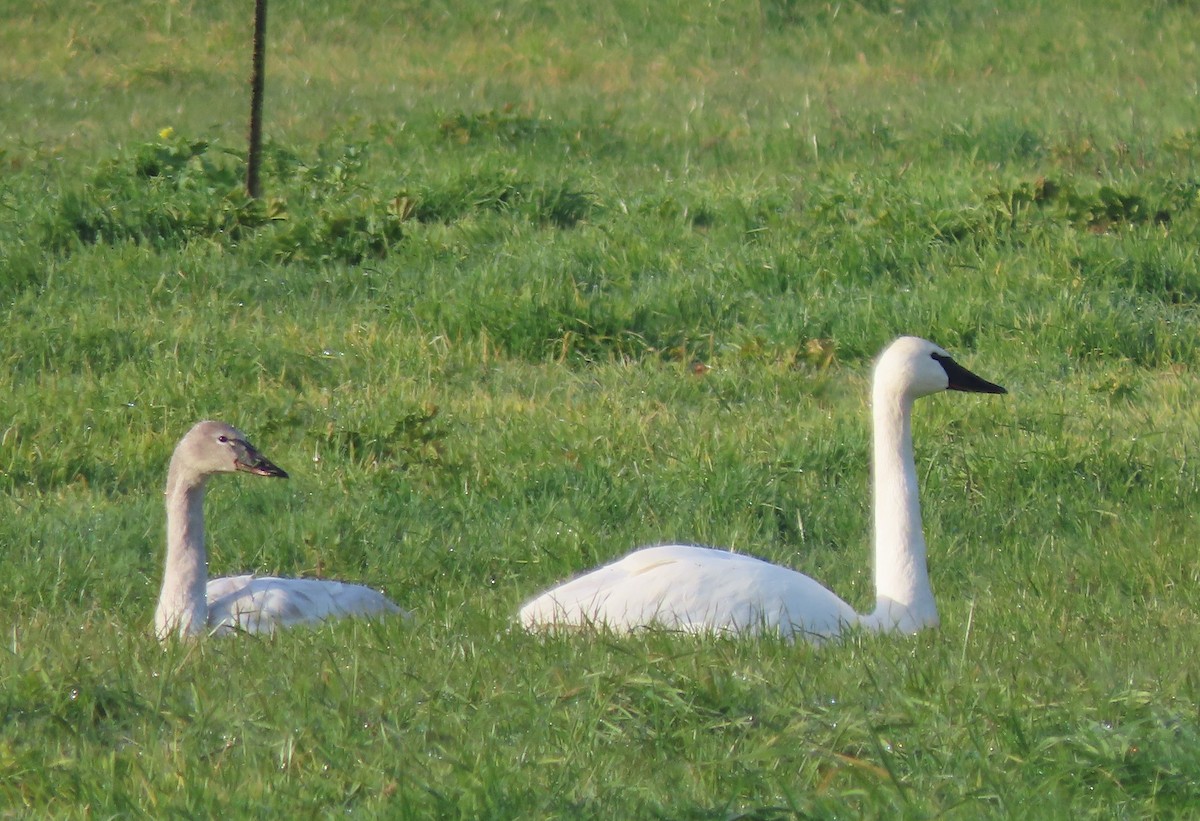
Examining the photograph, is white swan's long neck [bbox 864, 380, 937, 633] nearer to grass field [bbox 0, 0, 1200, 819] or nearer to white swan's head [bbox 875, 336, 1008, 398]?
white swan's head [bbox 875, 336, 1008, 398]

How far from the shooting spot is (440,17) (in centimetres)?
1653

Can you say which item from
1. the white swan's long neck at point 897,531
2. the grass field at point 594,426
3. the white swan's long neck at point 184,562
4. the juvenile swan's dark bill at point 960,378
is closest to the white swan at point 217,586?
the white swan's long neck at point 184,562

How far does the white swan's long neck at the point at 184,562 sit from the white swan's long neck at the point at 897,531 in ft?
5.91

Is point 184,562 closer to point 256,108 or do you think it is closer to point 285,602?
point 285,602

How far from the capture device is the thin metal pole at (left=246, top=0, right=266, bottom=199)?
9.46 meters

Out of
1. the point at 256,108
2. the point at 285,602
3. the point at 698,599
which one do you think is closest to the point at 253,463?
the point at 285,602

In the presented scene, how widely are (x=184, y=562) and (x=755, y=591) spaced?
5.41 ft

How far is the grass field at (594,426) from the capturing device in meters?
3.17

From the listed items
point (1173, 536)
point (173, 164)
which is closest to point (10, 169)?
point (173, 164)

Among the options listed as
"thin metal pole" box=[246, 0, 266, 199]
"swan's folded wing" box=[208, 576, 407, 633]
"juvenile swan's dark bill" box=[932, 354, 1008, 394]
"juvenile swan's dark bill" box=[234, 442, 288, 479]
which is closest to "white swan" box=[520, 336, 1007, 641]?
"juvenile swan's dark bill" box=[932, 354, 1008, 394]

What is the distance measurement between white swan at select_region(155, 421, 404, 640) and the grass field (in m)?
0.19

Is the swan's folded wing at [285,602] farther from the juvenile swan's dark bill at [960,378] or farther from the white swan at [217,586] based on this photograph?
the juvenile swan's dark bill at [960,378]

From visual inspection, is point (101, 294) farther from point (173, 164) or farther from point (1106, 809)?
point (1106, 809)

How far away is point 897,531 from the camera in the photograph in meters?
4.67
